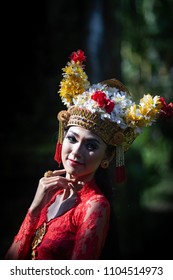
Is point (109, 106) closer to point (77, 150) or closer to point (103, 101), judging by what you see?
point (103, 101)

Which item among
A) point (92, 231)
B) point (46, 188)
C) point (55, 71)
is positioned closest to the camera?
point (92, 231)

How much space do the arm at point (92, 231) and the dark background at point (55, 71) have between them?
4.01ft

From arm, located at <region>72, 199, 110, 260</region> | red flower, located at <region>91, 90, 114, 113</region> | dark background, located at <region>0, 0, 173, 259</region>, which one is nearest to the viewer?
arm, located at <region>72, 199, 110, 260</region>

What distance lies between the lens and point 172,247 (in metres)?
3.36

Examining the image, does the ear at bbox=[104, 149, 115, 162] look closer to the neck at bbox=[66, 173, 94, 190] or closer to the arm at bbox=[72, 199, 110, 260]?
the neck at bbox=[66, 173, 94, 190]

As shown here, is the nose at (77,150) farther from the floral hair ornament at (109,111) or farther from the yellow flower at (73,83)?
the yellow flower at (73,83)

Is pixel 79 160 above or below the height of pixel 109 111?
below

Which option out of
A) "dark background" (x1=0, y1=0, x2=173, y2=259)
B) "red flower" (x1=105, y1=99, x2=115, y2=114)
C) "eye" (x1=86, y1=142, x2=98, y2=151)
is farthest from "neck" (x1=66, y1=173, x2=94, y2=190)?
"dark background" (x1=0, y1=0, x2=173, y2=259)

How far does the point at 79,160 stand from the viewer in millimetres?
1786

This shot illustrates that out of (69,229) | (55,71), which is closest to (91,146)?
(69,229)

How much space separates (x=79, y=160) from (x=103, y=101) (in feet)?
0.72

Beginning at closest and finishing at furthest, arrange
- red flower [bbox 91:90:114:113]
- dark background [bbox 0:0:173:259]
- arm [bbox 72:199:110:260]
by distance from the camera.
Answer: arm [bbox 72:199:110:260] < red flower [bbox 91:90:114:113] < dark background [bbox 0:0:173:259]

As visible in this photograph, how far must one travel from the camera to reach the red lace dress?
5.51 ft

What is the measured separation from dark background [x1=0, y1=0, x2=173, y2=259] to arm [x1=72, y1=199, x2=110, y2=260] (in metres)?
1.22
